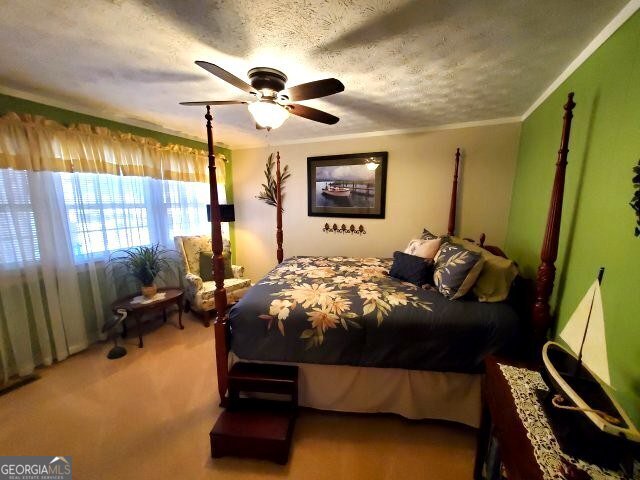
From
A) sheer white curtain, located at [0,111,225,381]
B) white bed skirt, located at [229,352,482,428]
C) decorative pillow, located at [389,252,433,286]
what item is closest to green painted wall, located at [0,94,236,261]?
sheer white curtain, located at [0,111,225,381]

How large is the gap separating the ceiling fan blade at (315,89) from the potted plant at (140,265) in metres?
2.30

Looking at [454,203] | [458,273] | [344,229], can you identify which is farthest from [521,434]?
[344,229]

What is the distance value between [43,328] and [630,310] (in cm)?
395

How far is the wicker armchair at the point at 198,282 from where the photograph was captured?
2869mm

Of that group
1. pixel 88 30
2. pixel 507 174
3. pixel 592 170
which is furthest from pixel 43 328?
pixel 507 174

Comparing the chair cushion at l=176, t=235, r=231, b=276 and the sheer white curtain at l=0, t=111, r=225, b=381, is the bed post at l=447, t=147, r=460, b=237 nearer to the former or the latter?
the chair cushion at l=176, t=235, r=231, b=276

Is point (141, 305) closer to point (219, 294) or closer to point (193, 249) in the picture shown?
point (193, 249)

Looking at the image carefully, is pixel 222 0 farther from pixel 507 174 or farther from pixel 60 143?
pixel 507 174

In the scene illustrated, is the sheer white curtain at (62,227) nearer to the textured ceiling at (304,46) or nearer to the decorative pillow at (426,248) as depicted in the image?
the textured ceiling at (304,46)

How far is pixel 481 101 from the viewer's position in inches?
85.7

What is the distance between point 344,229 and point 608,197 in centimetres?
254

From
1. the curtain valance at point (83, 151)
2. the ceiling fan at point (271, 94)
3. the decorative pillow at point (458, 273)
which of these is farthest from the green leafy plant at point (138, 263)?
the decorative pillow at point (458, 273)

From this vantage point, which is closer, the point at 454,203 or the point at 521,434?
the point at 521,434

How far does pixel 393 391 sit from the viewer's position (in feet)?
5.44
